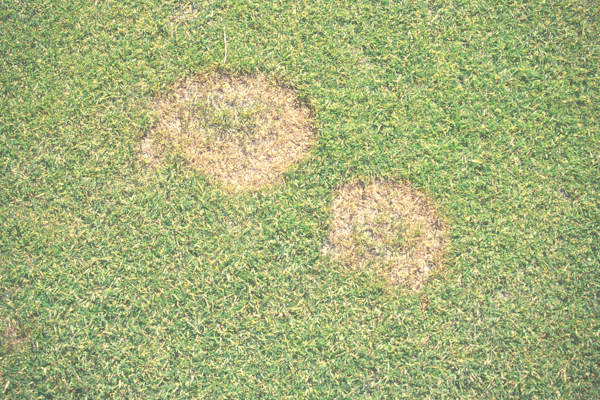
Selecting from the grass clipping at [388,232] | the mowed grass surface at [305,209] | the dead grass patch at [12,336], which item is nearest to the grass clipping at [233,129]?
the mowed grass surface at [305,209]

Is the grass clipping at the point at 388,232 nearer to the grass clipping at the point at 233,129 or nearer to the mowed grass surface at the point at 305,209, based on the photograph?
the mowed grass surface at the point at 305,209

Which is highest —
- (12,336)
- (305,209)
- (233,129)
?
(233,129)

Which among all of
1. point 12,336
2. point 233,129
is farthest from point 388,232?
point 12,336

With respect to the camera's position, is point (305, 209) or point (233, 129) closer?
point (305, 209)

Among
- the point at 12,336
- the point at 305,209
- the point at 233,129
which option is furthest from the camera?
the point at 233,129

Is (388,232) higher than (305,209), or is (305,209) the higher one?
(305,209)

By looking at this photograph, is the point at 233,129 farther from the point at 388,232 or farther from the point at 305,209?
the point at 388,232

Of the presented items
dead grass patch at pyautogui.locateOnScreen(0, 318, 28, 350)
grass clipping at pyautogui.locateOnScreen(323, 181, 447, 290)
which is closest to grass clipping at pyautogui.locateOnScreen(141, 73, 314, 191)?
grass clipping at pyautogui.locateOnScreen(323, 181, 447, 290)

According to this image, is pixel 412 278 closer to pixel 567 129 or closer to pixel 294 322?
pixel 294 322
